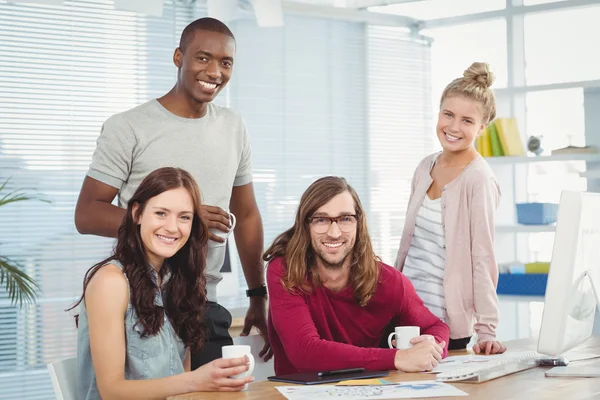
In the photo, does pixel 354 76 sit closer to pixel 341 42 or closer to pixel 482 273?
pixel 341 42

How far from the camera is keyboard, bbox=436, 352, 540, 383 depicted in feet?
6.40

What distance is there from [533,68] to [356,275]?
12.2ft

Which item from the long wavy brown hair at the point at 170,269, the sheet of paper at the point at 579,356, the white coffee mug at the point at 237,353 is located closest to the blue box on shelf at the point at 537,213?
the sheet of paper at the point at 579,356

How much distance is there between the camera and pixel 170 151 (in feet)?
8.16

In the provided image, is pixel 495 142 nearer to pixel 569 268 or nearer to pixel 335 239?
pixel 335 239

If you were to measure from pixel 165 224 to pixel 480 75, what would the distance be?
1.16 m

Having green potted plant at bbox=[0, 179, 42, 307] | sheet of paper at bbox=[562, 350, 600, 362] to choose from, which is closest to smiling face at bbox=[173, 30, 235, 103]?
sheet of paper at bbox=[562, 350, 600, 362]

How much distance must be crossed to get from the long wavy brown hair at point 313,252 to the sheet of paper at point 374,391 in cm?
50

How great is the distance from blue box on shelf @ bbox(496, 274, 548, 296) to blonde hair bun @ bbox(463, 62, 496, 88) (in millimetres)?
2545

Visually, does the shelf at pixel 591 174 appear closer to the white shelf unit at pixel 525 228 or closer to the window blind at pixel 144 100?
the white shelf unit at pixel 525 228

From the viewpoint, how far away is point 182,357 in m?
2.25

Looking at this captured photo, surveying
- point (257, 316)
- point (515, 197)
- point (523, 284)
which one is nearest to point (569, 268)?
point (257, 316)

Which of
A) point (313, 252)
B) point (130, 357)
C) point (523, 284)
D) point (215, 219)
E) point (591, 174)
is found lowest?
point (523, 284)

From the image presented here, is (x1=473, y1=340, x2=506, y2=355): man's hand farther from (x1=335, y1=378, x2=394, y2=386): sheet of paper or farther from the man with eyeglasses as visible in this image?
(x1=335, y1=378, x2=394, y2=386): sheet of paper
